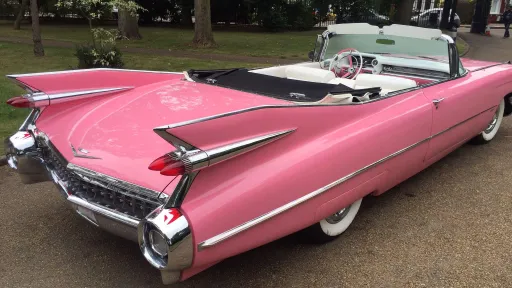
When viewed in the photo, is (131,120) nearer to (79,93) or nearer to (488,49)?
(79,93)

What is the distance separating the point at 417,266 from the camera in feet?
8.72

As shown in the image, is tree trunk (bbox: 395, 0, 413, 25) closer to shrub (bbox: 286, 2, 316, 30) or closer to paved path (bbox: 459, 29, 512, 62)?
paved path (bbox: 459, 29, 512, 62)

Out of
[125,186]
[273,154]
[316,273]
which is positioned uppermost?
[273,154]

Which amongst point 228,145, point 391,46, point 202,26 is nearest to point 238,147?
point 228,145

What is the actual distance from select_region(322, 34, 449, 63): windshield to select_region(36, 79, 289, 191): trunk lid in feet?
6.20

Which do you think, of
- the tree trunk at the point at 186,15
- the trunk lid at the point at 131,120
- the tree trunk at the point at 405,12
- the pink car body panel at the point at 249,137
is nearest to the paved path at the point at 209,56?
the pink car body panel at the point at 249,137

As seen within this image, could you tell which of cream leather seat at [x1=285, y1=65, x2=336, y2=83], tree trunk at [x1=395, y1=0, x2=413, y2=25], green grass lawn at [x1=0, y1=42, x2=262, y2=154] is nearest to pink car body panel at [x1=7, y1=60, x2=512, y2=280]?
cream leather seat at [x1=285, y1=65, x2=336, y2=83]

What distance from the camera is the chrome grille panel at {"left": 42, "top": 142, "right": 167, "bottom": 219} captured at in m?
2.15

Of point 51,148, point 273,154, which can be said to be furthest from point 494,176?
point 51,148

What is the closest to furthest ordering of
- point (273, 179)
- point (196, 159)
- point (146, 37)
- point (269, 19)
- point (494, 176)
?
point (196, 159) < point (273, 179) < point (494, 176) < point (146, 37) < point (269, 19)

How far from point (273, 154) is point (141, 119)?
933 mm

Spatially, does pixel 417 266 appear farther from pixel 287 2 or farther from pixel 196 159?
pixel 287 2

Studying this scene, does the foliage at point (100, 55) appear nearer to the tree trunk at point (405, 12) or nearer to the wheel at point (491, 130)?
the wheel at point (491, 130)

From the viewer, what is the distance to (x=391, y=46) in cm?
427
